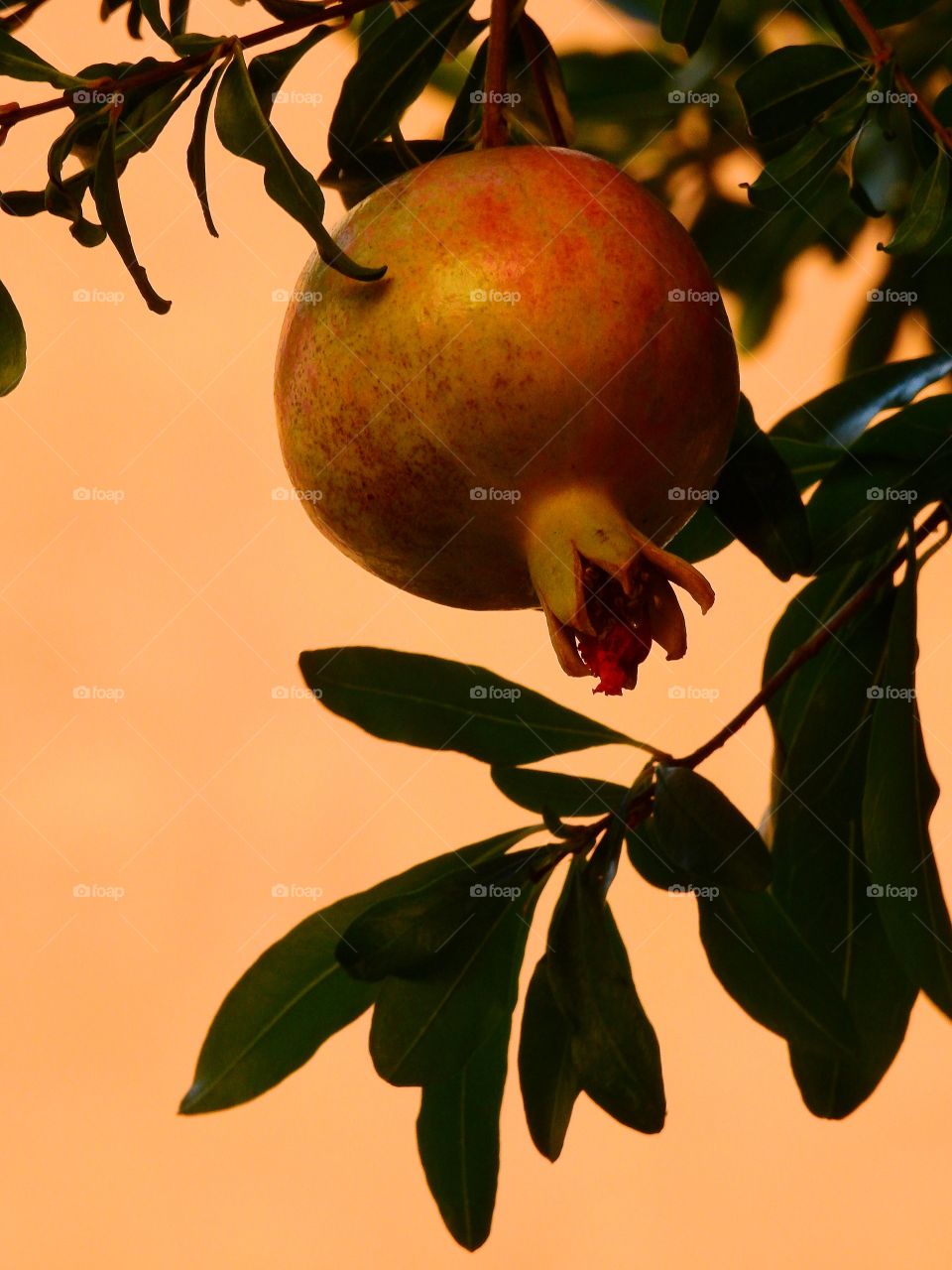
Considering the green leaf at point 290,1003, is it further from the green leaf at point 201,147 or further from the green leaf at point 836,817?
the green leaf at point 201,147

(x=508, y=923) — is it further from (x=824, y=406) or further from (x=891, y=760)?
(x=824, y=406)

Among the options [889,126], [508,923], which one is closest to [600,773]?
[508,923]

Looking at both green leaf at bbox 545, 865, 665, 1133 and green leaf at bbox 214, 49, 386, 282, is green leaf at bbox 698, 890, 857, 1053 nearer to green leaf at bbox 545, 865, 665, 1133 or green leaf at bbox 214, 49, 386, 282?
green leaf at bbox 545, 865, 665, 1133

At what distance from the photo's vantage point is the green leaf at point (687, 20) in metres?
0.78

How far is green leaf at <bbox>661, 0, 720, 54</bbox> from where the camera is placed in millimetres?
779

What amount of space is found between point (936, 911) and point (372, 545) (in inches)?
15.9

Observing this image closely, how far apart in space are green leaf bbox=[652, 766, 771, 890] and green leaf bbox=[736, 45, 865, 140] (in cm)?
35

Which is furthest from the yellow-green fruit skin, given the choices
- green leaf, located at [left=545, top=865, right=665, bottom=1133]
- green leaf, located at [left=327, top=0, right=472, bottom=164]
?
green leaf, located at [left=545, top=865, right=665, bottom=1133]

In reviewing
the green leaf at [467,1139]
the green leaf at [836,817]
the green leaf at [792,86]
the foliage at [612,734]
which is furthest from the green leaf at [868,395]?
the green leaf at [467,1139]

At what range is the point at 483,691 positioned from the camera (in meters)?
0.93

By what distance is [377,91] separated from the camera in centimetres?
74

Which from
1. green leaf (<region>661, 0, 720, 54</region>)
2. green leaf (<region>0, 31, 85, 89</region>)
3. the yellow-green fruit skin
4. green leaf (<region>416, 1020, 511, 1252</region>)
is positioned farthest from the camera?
green leaf (<region>416, 1020, 511, 1252</region>)

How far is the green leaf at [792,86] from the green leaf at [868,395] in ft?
0.74

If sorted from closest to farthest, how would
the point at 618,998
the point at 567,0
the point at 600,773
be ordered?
the point at 618,998 → the point at 567,0 → the point at 600,773
